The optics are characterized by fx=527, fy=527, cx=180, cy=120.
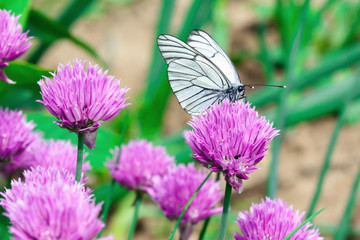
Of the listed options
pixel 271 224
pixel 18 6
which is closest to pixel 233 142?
pixel 271 224

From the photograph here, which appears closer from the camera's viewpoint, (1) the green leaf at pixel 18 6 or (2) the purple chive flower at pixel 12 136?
(2) the purple chive flower at pixel 12 136

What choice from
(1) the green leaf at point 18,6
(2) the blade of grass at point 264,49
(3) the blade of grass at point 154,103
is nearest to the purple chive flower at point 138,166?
(1) the green leaf at point 18,6

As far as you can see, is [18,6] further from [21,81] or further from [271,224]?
[271,224]

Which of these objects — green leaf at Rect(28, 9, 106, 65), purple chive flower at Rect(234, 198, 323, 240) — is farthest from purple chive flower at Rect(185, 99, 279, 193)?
green leaf at Rect(28, 9, 106, 65)

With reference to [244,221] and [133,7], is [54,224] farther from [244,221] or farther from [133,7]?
[133,7]

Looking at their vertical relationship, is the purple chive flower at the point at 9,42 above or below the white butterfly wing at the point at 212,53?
below

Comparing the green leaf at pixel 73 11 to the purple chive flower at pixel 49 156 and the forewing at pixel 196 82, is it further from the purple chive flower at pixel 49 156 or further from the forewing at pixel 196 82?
the purple chive flower at pixel 49 156
